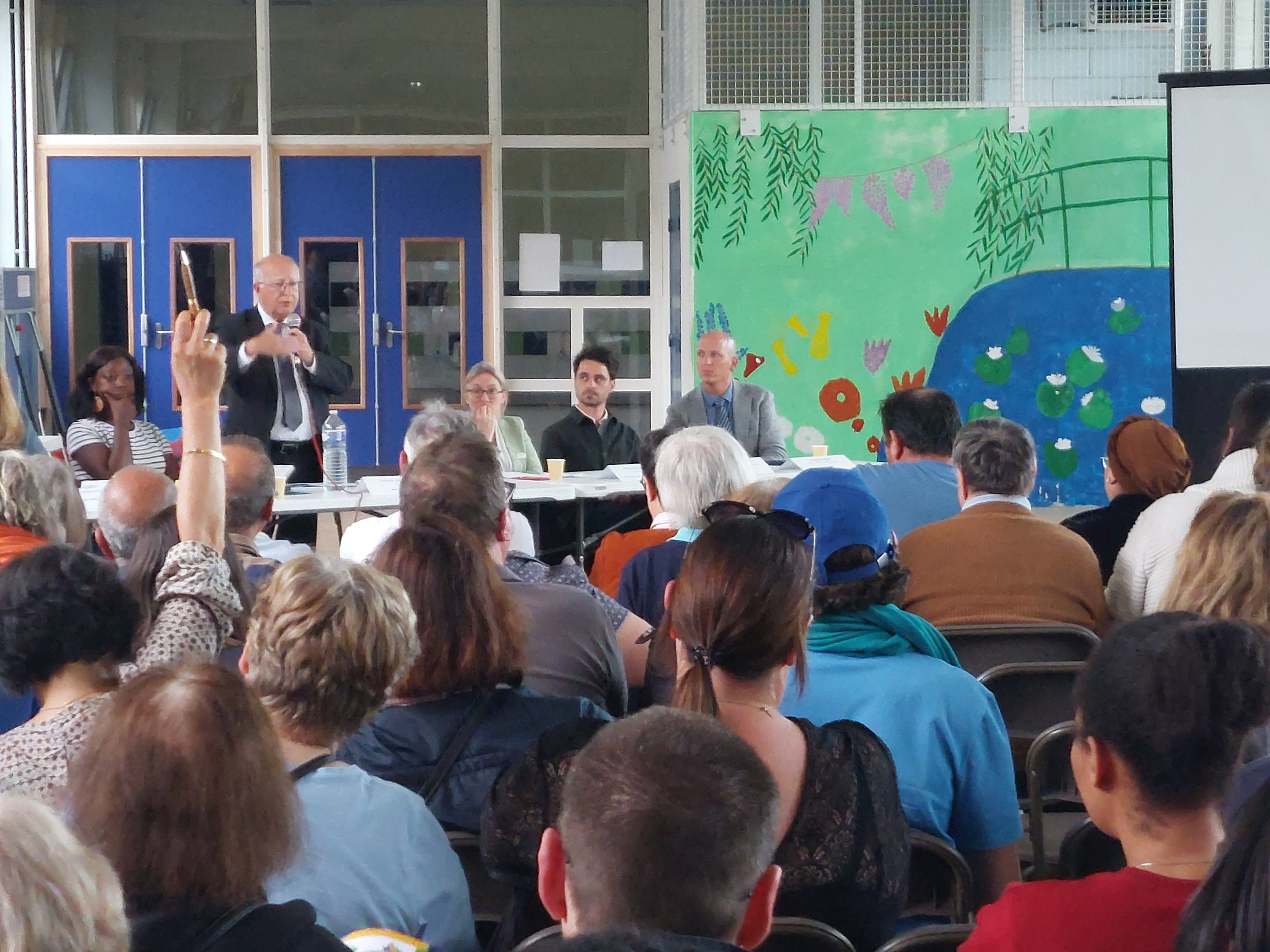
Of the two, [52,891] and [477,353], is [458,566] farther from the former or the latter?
[477,353]

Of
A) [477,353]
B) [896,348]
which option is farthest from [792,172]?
[477,353]

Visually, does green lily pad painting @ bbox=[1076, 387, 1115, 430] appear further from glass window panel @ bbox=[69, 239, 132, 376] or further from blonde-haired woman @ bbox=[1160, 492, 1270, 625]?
glass window panel @ bbox=[69, 239, 132, 376]

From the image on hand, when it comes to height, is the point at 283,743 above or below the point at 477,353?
below

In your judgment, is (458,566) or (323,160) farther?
(323,160)

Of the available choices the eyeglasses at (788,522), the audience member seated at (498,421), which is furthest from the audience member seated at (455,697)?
the audience member seated at (498,421)

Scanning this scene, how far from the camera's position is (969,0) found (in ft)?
25.9

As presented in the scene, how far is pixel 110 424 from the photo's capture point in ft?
18.5

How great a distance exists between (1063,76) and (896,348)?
6.02ft

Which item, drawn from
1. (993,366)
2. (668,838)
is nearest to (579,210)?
(993,366)

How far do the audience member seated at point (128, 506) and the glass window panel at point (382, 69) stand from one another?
6.19 meters

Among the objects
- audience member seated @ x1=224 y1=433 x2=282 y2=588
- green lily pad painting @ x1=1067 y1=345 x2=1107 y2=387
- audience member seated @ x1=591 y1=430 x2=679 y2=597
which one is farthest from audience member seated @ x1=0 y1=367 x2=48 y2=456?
green lily pad painting @ x1=1067 y1=345 x2=1107 y2=387

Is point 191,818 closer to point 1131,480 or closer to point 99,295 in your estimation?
point 1131,480

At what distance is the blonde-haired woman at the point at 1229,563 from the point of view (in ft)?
7.77

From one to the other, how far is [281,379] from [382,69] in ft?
12.9
